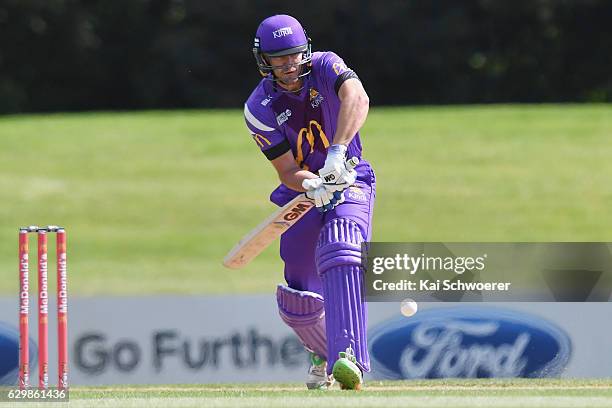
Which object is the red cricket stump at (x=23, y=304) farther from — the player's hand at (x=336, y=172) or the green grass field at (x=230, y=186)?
the green grass field at (x=230, y=186)

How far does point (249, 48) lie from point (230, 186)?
10.7 metres

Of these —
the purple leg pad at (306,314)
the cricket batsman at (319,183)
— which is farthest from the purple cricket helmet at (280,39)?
the purple leg pad at (306,314)

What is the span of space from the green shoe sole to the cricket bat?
725mm

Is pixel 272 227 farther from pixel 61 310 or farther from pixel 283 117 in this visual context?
pixel 61 310

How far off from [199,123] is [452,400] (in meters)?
13.5

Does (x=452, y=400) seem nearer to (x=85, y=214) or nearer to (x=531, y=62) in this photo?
(x=85, y=214)

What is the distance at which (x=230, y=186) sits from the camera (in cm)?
1552

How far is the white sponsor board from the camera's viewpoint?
7113 millimetres

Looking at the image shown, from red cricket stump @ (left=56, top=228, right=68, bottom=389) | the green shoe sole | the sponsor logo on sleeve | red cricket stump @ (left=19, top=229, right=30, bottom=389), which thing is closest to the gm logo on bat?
the sponsor logo on sleeve

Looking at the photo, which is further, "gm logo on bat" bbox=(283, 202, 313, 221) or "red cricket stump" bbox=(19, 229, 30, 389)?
"gm logo on bat" bbox=(283, 202, 313, 221)

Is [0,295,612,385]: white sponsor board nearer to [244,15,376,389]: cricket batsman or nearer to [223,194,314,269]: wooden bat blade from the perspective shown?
[244,15,376,389]: cricket batsman

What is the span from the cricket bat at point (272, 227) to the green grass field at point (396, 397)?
0.58m

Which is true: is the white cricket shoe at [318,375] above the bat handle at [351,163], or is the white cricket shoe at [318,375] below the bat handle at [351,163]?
below

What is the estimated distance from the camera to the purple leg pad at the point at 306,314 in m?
5.81
